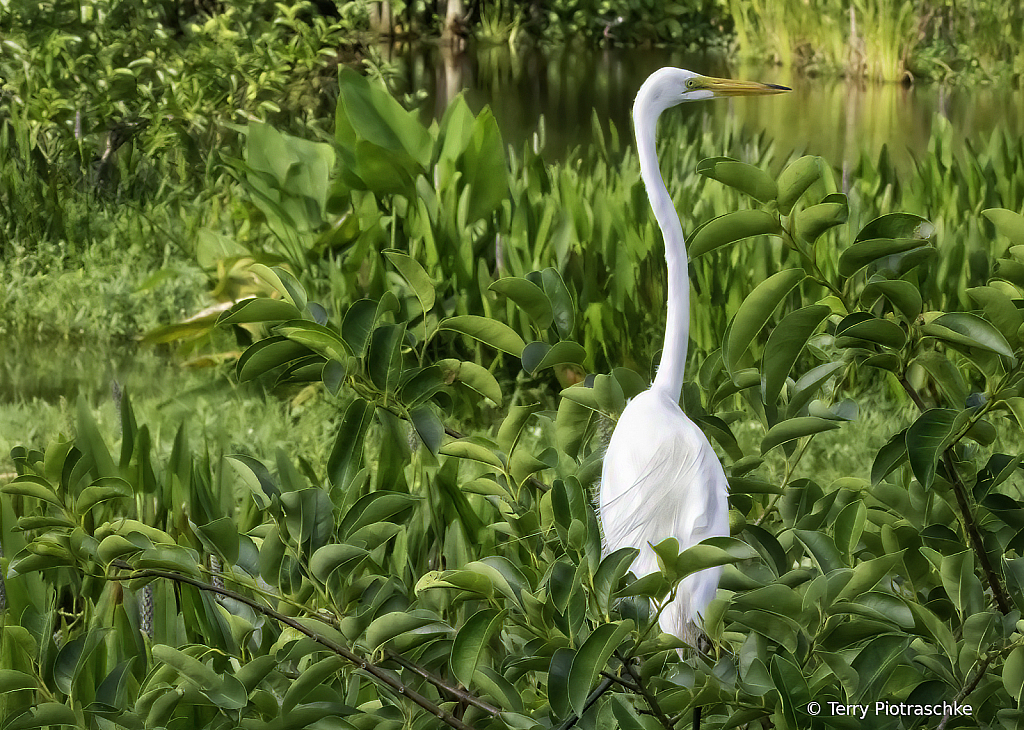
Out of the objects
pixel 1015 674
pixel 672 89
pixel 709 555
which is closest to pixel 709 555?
pixel 709 555

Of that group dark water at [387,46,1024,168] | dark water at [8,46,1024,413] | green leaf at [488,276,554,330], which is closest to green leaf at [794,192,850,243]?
green leaf at [488,276,554,330]

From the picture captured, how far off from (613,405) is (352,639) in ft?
0.98

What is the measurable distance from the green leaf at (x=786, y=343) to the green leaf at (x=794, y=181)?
8 cm

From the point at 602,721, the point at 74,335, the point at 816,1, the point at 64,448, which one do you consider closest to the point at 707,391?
the point at 602,721

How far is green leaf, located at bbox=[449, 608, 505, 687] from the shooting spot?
0.68 metres

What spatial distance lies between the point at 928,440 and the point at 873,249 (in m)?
0.14

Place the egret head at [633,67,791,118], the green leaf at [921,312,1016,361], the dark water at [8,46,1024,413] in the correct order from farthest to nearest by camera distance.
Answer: the dark water at [8,46,1024,413]
the egret head at [633,67,791,118]
the green leaf at [921,312,1016,361]

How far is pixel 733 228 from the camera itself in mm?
791

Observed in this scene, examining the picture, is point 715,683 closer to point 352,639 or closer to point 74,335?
point 352,639

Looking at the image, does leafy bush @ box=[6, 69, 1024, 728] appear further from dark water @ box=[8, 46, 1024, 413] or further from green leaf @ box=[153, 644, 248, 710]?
dark water @ box=[8, 46, 1024, 413]

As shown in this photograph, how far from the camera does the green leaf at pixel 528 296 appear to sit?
0.82 metres

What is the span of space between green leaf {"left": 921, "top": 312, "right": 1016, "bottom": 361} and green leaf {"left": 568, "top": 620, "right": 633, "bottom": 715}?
0.31 metres

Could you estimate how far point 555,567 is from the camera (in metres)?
0.68

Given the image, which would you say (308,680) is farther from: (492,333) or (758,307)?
(758,307)
